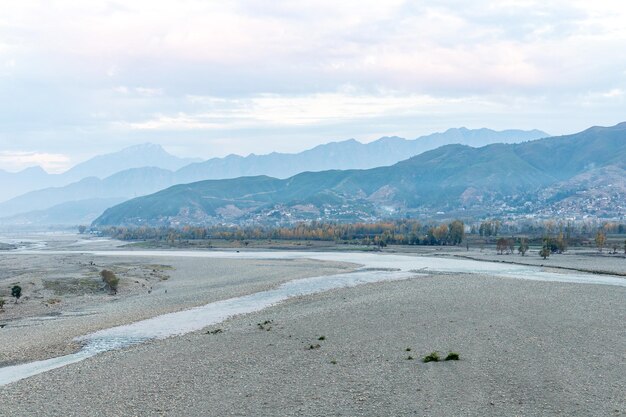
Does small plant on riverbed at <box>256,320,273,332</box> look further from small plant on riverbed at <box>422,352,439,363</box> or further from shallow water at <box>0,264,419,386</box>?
small plant on riverbed at <box>422,352,439,363</box>

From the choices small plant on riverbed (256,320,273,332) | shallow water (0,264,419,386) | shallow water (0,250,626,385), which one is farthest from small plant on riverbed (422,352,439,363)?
shallow water (0,250,626,385)

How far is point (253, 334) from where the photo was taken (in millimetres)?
34438

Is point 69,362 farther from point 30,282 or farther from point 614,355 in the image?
point 30,282

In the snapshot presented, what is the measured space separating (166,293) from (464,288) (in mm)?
26931

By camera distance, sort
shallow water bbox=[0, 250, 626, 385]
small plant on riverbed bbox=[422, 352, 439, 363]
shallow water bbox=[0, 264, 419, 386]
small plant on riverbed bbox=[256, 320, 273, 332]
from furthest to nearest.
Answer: small plant on riverbed bbox=[256, 320, 273, 332] < shallow water bbox=[0, 250, 626, 385] < shallow water bbox=[0, 264, 419, 386] < small plant on riverbed bbox=[422, 352, 439, 363]

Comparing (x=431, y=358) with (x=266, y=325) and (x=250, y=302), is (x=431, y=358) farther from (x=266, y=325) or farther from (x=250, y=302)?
(x=250, y=302)

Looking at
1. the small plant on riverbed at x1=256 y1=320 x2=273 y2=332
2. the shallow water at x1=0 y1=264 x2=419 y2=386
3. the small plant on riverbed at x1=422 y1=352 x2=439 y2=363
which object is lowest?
the shallow water at x1=0 y1=264 x2=419 y2=386

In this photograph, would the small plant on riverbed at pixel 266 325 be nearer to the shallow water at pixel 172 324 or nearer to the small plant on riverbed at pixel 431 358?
the shallow water at pixel 172 324

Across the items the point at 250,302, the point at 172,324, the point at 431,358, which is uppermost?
the point at 431,358

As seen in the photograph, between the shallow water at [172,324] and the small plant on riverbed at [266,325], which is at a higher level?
the small plant on riverbed at [266,325]

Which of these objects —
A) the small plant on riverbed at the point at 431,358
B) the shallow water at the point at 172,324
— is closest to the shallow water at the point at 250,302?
the shallow water at the point at 172,324

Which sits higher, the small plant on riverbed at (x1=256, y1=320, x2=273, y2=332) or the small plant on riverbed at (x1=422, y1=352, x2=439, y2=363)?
the small plant on riverbed at (x1=422, y1=352, x2=439, y2=363)

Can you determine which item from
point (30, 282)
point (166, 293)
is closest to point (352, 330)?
point (166, 293)

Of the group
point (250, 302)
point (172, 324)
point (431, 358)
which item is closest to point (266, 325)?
point (172, 324)
